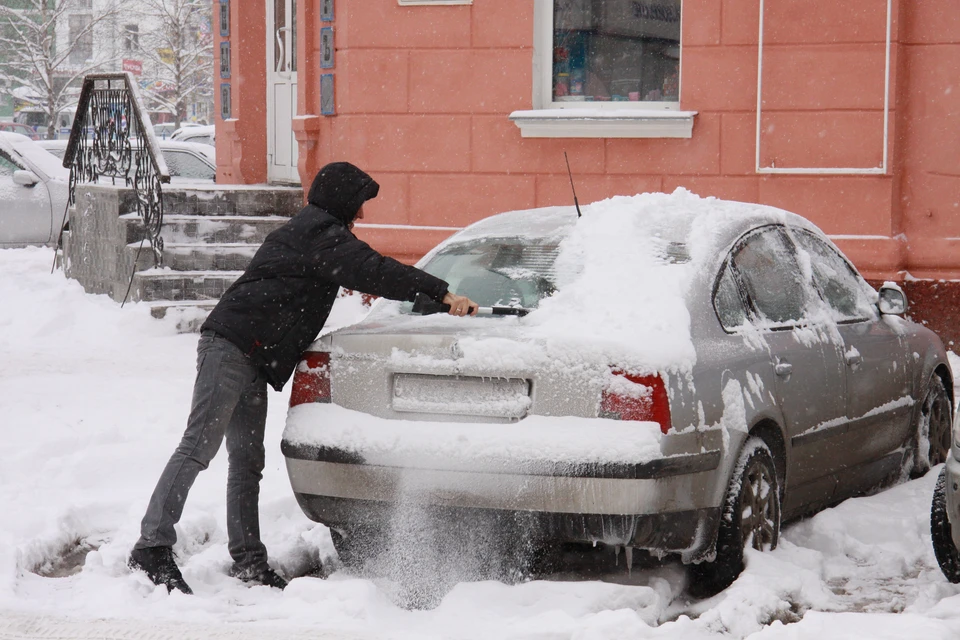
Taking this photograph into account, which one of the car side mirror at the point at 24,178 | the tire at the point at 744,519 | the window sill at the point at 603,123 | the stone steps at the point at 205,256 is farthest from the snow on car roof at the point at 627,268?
the car side mirror at the point at 24,178

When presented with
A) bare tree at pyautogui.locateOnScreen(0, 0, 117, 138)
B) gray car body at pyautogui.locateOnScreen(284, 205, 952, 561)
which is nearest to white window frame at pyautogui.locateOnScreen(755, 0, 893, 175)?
gray car body at pyautogui.locateOnScreen(284, 205, 952, 561)

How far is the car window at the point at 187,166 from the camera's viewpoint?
18047mm

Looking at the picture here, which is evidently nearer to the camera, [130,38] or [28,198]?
[28,198]

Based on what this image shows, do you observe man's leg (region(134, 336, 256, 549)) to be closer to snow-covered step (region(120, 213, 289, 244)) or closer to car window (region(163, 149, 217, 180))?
snow-covered step (region(120, 213, 289, 244))

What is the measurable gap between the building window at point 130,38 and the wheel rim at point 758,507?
39507 millimetres

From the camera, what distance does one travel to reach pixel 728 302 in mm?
5270

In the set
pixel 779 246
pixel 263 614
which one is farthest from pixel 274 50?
pixel 263 614

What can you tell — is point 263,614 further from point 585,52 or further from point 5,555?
point 585,52

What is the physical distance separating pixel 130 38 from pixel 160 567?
41.8m

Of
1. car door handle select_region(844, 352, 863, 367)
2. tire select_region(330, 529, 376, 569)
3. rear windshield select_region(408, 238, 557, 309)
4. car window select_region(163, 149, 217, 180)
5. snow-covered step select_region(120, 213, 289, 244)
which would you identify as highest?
car window select_region(163, 149, 217, 180)

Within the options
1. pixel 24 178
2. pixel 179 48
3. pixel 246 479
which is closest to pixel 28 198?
pixel 24 178

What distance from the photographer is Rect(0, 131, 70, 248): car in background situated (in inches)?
651

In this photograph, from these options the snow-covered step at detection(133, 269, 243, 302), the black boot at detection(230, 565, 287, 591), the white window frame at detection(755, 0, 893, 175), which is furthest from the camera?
the snow-covered step at detection(133, 269, 243, 302)

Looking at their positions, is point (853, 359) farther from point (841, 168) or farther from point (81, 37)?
point (81, 37)
